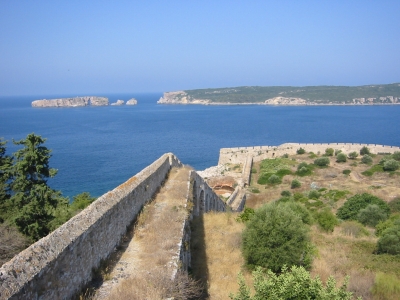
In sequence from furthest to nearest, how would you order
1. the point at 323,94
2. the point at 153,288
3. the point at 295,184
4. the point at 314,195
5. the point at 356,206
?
the point at 323,94, the point at 295,184, the point at 314,195, the point at 356,206, the point at 153,288

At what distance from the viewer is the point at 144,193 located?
930 centimetres

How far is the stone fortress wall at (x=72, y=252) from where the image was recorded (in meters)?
3.69

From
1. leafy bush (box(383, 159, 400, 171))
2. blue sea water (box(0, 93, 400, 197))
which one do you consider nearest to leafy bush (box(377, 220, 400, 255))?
leafy bush (box(383, 159, 400, 171))

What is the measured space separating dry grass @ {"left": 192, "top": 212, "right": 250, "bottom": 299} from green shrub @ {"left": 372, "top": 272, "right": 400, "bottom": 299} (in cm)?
319

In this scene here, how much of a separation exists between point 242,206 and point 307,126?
Result: 234 feet

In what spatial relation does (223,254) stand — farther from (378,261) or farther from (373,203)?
(373,203)

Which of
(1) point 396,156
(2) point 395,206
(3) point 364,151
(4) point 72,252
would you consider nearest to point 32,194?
(4) point 72,252

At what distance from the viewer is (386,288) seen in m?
8.16

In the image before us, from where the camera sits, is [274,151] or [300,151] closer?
[274,151]

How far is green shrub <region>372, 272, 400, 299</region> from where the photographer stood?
7.94 metres

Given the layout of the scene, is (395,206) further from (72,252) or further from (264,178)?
(72,252)

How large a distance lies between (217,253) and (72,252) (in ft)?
21.5

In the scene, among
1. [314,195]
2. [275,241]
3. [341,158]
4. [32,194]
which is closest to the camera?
[275,241]

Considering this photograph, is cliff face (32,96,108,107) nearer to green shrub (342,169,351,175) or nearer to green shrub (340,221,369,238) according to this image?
green shrub (342,169,351,175)
